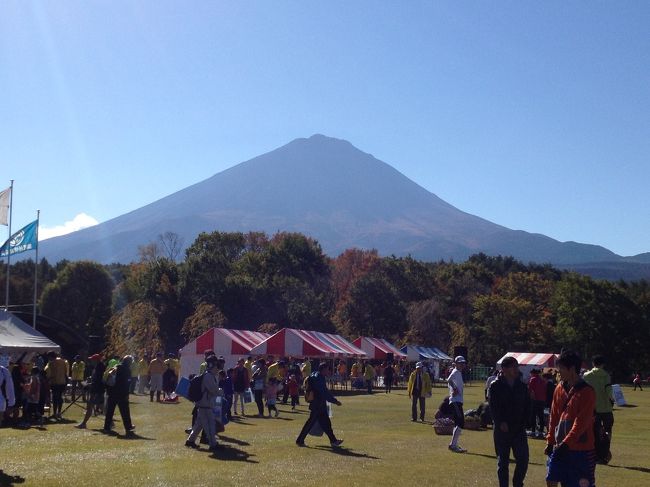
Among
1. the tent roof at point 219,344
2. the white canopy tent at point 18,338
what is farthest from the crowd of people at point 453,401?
the tent roof at point 219,344

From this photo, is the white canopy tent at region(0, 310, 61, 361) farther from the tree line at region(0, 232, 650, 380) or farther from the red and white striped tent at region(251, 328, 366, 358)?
the tree line at region(0, 232, 650, 380)

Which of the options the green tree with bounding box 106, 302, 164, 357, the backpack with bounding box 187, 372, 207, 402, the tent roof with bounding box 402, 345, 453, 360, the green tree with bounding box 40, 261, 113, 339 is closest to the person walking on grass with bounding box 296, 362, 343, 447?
the backpack with bounding box 187, 372, 207, 402

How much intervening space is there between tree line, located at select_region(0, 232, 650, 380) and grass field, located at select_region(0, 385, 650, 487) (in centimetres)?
3743

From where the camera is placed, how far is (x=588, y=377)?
11969mm

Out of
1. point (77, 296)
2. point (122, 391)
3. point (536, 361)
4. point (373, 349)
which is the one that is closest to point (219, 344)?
point (373, 349)

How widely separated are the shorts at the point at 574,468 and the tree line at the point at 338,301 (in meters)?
48.4

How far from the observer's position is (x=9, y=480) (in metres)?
10.4

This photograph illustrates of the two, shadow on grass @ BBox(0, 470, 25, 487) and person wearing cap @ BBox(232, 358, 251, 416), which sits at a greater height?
person wearing cap @ BBox(232, 358, 251, 416)

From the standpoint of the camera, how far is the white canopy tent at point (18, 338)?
74.6ft

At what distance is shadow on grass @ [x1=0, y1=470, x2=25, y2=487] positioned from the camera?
10.2 m

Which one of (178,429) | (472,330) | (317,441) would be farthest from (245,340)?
(472,330)

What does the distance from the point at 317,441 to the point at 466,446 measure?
9.34 ft

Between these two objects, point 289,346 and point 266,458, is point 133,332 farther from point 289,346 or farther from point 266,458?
point 266,458

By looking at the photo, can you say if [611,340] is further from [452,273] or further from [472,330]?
[452,273]
